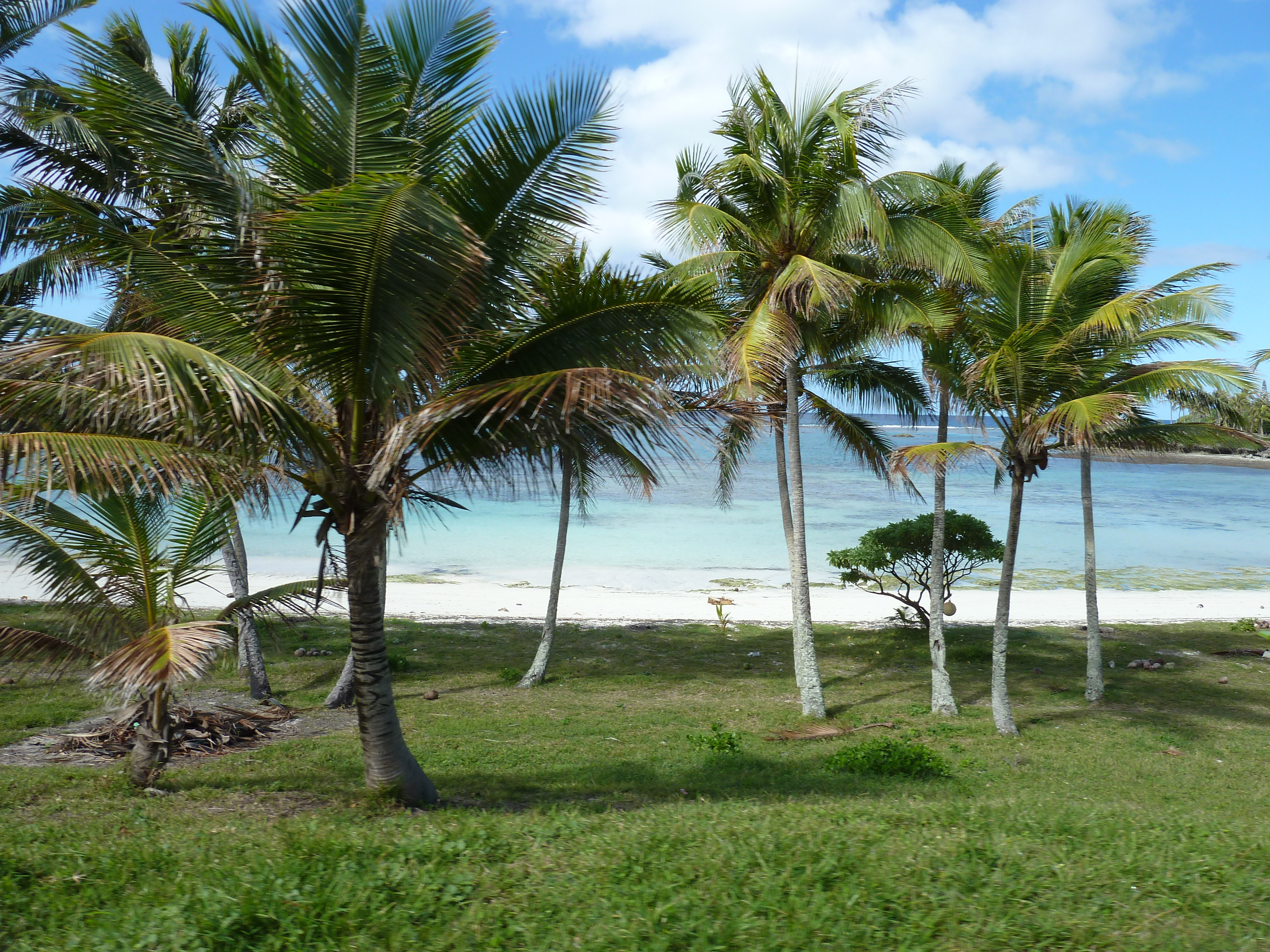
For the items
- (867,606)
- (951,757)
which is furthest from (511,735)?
(867,606)

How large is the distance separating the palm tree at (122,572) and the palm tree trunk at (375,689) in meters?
0.87

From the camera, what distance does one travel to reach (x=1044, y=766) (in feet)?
29.8

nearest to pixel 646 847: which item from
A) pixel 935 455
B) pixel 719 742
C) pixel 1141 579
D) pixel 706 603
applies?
pixel 719 742

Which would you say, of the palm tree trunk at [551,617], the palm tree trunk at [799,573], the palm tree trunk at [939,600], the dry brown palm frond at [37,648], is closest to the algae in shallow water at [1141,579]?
the palm tree trunk at [939,600]

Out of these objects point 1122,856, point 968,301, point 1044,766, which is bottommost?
point 1044,766

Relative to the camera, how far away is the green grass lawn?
3578 mm

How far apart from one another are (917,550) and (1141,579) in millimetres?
14897

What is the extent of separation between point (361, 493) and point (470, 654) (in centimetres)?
958

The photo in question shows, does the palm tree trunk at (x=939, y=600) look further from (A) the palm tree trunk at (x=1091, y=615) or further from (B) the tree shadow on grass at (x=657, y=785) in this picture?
(B) the tree shadow on grass at (x=657, y=785)

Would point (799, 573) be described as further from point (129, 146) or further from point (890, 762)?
point (129, 146)

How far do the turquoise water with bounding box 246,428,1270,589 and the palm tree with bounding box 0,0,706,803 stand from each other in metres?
1.01

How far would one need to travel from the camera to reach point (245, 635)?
11.6m

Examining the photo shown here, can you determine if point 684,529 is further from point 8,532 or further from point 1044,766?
point 8,532

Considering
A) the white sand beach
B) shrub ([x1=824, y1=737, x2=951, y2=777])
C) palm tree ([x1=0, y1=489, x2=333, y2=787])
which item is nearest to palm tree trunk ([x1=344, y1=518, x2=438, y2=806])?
palm tree ([x1=0, y1=489, x2=333, y2=787])
